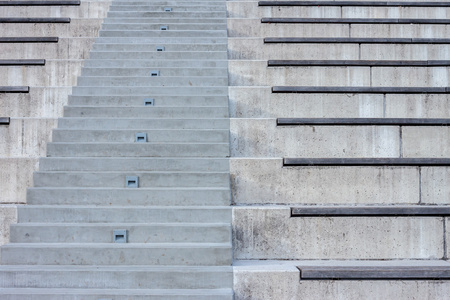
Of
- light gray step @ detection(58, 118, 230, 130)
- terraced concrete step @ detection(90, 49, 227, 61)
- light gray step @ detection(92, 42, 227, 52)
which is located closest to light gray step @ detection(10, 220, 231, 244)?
light gray step @ detection(58, 118, 230, 130)

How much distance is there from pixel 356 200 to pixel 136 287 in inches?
56.8

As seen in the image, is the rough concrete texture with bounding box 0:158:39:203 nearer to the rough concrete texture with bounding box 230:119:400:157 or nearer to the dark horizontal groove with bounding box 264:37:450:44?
the rough concrete texture with bounding box 230:119:400:157

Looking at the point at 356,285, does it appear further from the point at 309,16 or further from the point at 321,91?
the point at 309,16

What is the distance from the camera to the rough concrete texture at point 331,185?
2715mm

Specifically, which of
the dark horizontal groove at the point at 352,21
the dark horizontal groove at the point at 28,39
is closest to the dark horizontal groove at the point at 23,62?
the dark horizontal groove at the point at 28,39

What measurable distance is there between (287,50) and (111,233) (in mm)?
2645

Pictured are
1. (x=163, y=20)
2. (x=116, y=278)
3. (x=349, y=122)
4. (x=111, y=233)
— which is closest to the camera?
(x=116, y=278)

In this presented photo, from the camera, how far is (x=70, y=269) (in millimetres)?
2141

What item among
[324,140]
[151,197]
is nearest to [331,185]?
[324,140]

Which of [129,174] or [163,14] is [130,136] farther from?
[163,14]

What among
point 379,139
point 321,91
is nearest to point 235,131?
point 321,91

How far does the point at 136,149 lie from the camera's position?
9.36 ft

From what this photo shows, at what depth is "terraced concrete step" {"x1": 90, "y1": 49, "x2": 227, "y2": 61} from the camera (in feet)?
13.1

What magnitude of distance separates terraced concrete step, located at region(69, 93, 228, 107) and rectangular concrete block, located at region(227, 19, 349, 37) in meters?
1.66
